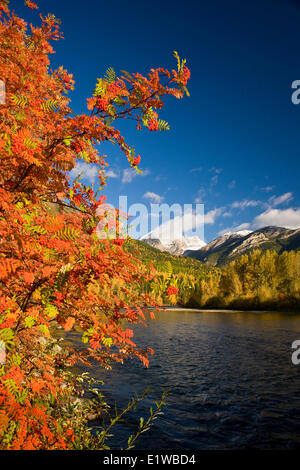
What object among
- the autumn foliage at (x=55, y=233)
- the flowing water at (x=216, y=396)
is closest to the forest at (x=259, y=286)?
the flowing water at (x=216, y=396)

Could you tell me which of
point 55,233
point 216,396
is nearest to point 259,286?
point 216,396

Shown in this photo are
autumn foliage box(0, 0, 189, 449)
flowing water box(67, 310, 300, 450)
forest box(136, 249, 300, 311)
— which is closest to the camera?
autumn foliage box(0, 0, 189, 449)

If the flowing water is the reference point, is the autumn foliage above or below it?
above

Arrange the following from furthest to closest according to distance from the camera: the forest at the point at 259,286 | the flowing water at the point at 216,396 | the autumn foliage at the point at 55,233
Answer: the forest at the point at 259,286
the flowing water at the point at 216,396
the autumn foliage at the point at 55,233

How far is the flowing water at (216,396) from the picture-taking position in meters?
9.47

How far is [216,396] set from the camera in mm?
13531

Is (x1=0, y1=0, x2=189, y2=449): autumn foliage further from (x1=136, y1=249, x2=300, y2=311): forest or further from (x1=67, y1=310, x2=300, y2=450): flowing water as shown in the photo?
(x1=136, y1=249, x2=300, y2=311): forest

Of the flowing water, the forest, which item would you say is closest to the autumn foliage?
the flowing water

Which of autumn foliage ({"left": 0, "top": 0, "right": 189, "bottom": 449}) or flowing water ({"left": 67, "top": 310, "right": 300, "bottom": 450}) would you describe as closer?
autumn foliage ({"left": 0, "top": 0, "right": 189, "bottom": 449})

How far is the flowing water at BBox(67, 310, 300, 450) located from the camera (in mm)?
9469

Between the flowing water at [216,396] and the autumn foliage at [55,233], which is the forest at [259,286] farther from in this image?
the autumn foliage at [55,233]

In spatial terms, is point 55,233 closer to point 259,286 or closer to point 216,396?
point 216,396
